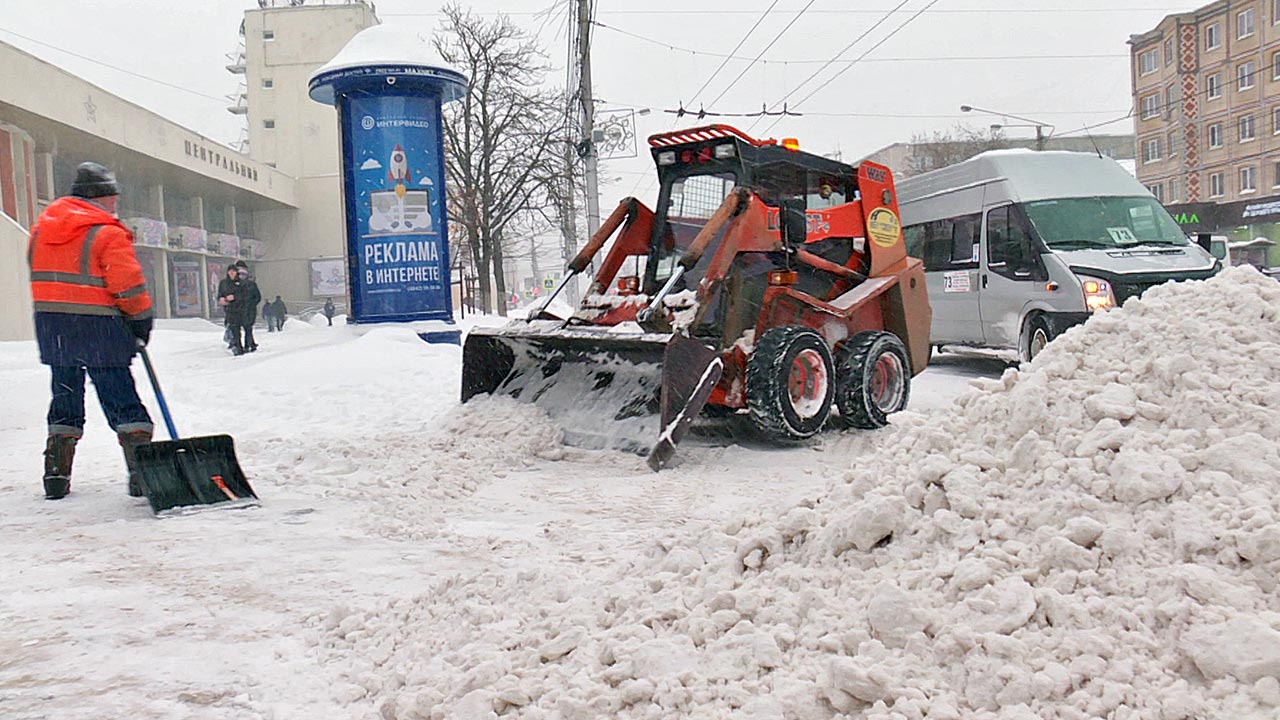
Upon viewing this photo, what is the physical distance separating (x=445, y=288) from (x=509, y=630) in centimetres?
1099

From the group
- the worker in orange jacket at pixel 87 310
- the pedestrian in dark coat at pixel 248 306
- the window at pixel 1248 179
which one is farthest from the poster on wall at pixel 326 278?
the worker in orange jacket at pixel 87 310

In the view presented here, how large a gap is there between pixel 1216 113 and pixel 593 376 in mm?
49195

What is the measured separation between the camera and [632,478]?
6121mm

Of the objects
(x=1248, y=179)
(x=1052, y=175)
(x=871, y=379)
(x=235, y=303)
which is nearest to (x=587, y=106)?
(x=235, y=303)

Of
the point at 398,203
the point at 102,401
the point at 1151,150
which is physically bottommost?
the point at 102,401

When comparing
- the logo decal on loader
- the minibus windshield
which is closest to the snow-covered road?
the logo decal on loader

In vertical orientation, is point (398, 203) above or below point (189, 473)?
above

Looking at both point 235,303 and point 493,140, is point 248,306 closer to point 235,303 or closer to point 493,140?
point 235,303

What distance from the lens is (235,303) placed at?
16.3m

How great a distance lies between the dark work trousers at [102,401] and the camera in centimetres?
543

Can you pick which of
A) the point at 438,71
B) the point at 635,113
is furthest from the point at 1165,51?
the point at 438,71

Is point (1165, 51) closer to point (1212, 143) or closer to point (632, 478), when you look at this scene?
point (1212, 143)

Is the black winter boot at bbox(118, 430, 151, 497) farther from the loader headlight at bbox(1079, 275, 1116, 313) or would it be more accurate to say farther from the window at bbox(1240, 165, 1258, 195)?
the window at bbox(1240, 165, 1258, 195)

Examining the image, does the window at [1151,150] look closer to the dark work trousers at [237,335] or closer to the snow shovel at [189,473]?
the dark work trousers at [237,335]
